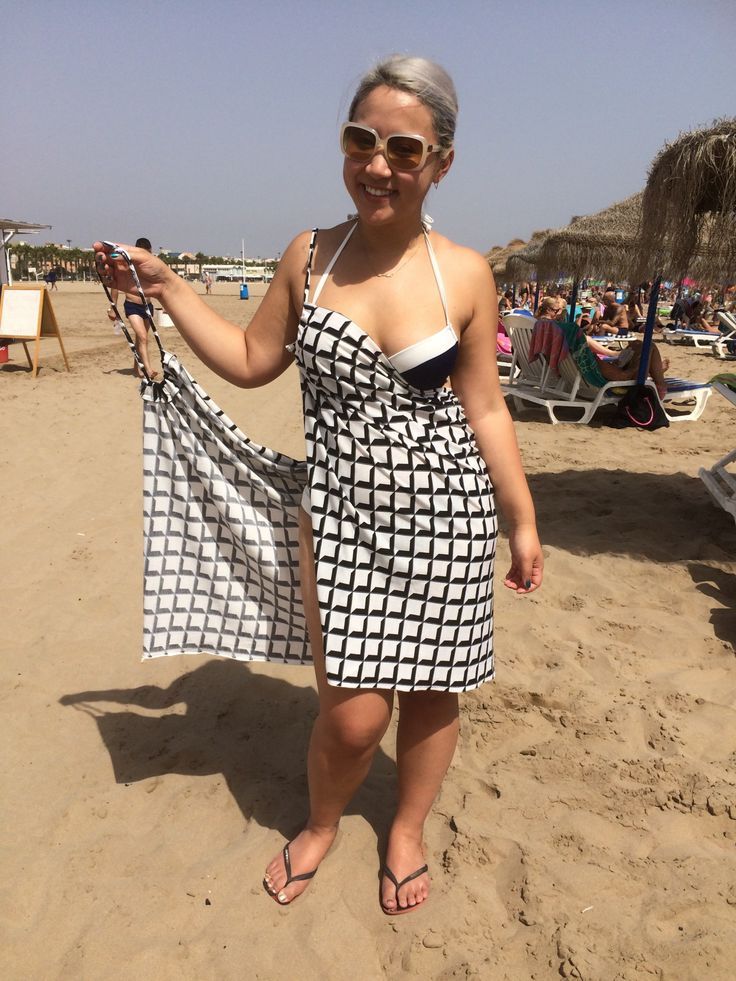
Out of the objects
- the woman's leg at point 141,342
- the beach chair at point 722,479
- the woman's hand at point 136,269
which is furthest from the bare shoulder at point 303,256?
the beach chair at point 722,479

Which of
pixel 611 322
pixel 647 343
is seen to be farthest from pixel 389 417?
pixel 611 322

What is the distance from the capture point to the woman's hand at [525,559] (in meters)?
1.80

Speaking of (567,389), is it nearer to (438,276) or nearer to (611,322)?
(438,276)

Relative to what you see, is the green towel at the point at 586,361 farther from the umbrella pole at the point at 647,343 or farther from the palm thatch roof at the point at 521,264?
the palm thatch roof at the point at 521,264

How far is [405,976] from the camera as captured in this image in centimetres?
170

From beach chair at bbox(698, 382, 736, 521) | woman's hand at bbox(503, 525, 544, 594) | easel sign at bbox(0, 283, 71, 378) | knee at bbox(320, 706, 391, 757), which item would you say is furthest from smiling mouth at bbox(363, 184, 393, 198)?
easel sign at bbox(0, 283, 71, 378)

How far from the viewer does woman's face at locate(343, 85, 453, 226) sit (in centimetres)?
148

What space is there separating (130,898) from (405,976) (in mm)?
742

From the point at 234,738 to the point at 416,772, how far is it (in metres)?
0.89

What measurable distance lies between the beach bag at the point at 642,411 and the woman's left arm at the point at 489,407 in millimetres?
6591

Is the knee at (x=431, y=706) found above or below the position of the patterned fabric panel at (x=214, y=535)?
below

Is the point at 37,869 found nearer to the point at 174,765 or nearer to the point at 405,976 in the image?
the point at 174,765

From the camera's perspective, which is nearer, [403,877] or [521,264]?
[403,877]

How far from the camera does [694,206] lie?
420 cm
